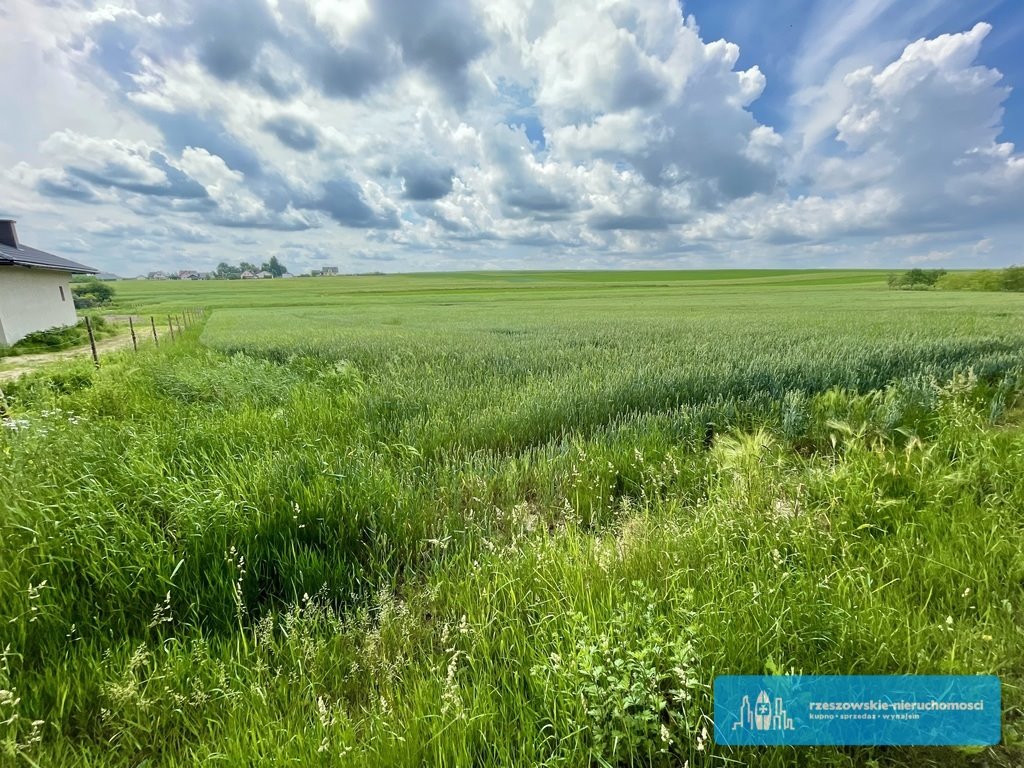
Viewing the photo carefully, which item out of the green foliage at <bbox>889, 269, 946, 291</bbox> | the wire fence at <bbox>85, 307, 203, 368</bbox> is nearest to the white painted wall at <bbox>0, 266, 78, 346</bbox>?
the wire fence at <bbox>85, 307, 203, 368</bbox>

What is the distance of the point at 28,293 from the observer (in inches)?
907

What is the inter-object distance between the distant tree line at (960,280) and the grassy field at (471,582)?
79.0 metres

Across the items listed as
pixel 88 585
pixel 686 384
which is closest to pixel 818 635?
pixel 88 585

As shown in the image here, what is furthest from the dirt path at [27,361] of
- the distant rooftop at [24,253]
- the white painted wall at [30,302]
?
the distant rooftop at [24,253]

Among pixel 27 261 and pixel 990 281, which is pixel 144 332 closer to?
pixel 27 261

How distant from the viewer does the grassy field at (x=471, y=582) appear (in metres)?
1.82

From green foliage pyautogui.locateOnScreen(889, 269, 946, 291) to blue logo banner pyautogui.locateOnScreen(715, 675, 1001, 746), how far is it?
8846 centimetres

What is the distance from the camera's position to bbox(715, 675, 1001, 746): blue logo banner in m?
1.76

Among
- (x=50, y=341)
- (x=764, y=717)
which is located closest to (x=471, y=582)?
(x=764, y=717)

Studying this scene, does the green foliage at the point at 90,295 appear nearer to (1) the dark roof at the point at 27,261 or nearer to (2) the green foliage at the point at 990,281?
(1) the dark roof at the point at 27,261

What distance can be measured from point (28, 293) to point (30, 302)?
1.57 feet

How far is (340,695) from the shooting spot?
2.13 metres

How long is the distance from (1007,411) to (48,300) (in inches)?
1575

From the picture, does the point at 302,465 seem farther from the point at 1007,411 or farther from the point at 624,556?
the point at 1007,411
